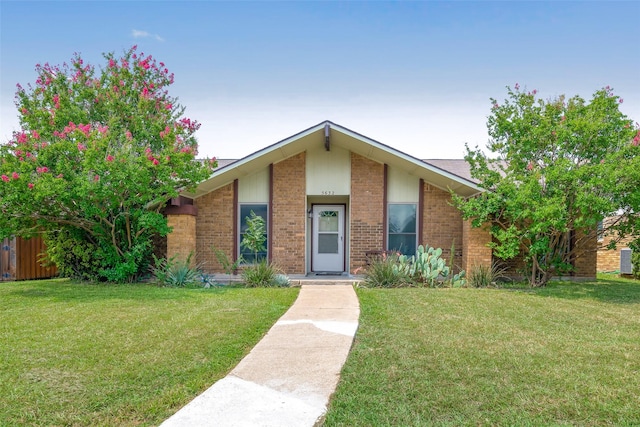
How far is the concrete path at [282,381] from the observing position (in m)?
3.03

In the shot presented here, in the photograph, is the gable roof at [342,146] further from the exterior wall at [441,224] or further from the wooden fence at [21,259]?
the wooden fence at [21,259]

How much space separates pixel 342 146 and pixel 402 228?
287 centimetres

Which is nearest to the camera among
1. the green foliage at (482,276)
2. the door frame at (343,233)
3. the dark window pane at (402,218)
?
the green foliage at (482,276)

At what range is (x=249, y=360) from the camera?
14.1 feet

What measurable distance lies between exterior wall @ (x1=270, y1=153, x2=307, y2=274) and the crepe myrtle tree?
2.47m

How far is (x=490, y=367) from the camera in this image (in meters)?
4.09

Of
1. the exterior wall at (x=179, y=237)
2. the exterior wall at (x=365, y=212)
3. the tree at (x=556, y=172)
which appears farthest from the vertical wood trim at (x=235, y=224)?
the tree at (x=556, y=172)

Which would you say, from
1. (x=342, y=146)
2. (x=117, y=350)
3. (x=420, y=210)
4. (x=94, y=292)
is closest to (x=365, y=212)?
(x=420, y=210)

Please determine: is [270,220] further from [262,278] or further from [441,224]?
[441,224]

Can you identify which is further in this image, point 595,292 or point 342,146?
point 342,146

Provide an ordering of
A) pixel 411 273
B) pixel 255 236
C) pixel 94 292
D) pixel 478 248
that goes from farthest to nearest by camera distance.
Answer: pixel 255 236 < pixel 478 248 < pixel 411 273 < pixel 94 292

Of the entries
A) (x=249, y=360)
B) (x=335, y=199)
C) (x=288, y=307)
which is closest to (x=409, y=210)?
(x=335, y=199)

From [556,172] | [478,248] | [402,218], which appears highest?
[556,172]

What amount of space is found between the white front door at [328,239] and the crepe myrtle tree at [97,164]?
4053 mm
